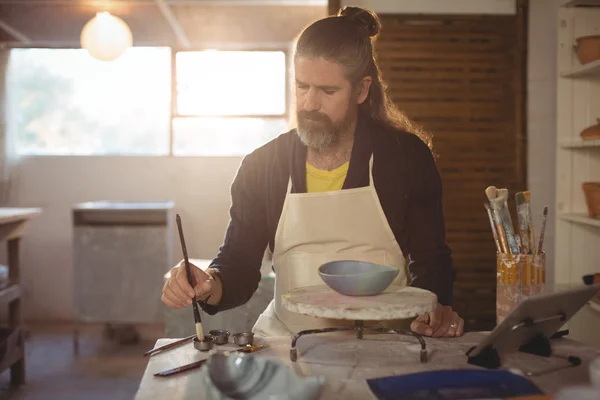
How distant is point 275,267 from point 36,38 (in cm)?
407

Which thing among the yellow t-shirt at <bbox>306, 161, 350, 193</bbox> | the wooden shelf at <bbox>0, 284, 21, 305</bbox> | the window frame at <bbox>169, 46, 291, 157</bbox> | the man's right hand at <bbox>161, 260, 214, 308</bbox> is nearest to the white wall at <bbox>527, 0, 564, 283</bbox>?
the yellow t-shirt at <bbox>306, 161, 350, 193</bbox>

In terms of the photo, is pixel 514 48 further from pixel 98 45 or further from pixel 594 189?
pixel 98 45

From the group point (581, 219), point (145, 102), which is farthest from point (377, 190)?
point (145, 102)

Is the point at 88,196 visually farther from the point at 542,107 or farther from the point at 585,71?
the point at 585,71

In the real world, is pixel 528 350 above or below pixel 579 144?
below

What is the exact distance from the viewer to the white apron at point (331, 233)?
1.88m

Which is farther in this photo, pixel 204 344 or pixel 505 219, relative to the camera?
pixel 505 219

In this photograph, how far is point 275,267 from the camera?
77.9 inches

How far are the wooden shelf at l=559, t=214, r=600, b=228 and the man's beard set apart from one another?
1.38 m

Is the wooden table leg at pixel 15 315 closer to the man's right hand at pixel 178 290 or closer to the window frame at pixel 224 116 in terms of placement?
the window frame at pixel 224 116

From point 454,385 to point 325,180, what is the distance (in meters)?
0.95

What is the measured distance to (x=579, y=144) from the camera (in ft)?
9.27

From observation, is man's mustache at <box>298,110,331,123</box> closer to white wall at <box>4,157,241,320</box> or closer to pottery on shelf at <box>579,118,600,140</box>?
pottery on shelf at <box>579,118,600,140</box>

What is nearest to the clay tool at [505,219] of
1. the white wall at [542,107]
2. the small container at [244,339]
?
the small container at [244,339]
